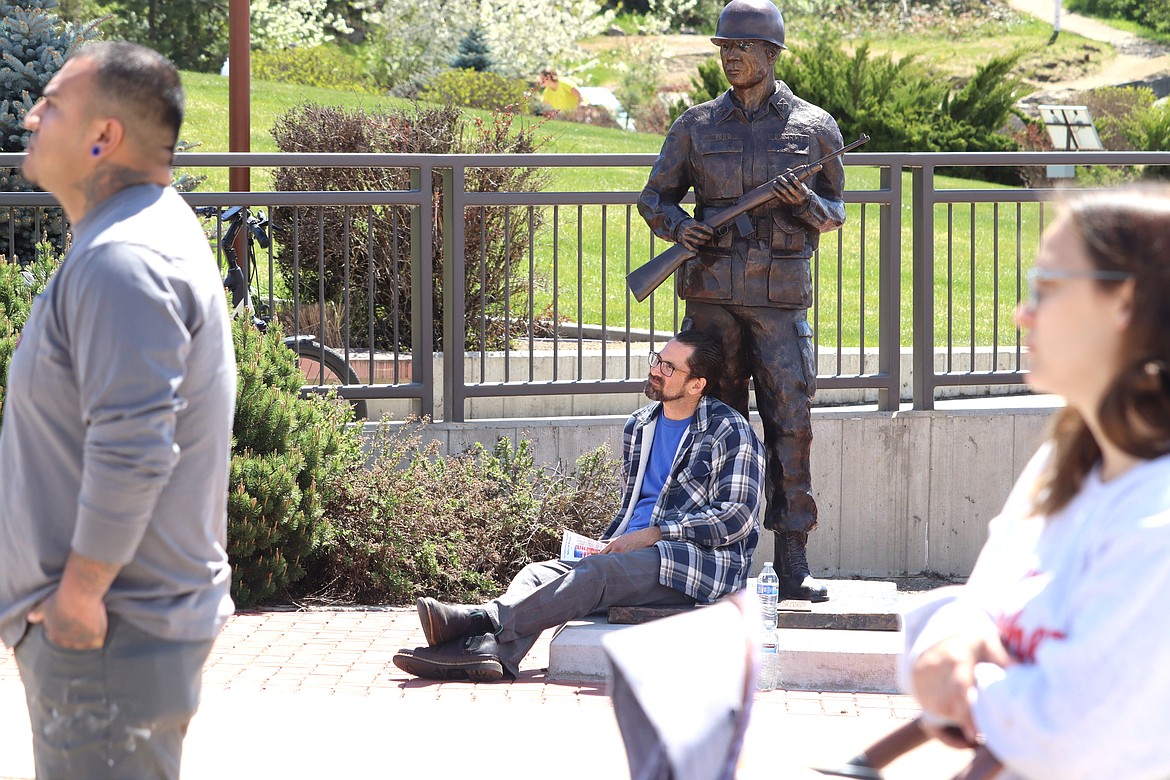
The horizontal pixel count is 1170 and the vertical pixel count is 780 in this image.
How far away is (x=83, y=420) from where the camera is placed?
7.93ft

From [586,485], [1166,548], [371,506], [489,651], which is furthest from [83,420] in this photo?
[586,485]

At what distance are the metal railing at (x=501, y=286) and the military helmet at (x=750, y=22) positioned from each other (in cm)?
161

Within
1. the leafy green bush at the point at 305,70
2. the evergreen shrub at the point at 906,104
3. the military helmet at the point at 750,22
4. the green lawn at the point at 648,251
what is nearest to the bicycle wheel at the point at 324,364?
the green lawn at the point at 648,251

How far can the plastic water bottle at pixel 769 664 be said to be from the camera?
523cm

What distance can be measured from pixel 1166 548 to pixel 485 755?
295cm

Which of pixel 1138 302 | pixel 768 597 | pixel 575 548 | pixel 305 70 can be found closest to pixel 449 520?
pixel 575 548

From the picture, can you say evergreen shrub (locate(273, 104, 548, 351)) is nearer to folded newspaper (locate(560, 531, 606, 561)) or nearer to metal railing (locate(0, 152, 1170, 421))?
metal railing (locate(0, 152, 1170, 421))

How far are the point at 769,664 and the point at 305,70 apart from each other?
81.3 ft

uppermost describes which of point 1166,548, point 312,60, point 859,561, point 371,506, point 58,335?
point 312,60

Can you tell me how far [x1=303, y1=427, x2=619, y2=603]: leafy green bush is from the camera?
22.0 feet

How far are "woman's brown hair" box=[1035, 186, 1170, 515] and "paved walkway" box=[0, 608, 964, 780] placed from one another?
7.91 feet

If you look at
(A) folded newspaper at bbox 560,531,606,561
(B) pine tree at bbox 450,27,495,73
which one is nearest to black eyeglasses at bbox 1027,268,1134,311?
(A) folded newspaper at bbox 560,531,606,561

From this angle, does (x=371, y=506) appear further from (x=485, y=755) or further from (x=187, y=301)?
(x=187, y=301)

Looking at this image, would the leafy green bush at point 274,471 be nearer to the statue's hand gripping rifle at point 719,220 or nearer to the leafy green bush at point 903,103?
the statue's hand gripping rifle at point 719,220
